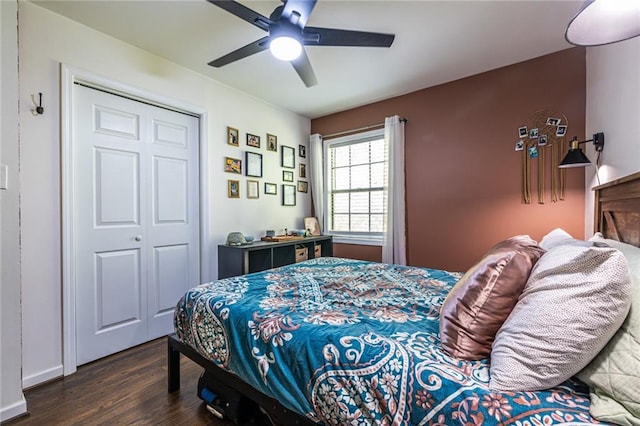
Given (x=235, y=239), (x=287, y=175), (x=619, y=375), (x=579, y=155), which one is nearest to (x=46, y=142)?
(x=235, y=239)

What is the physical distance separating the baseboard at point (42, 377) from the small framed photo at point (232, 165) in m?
2.11

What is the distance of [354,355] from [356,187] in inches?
121

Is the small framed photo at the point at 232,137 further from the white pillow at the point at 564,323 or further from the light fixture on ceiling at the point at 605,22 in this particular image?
the white pillow at the point at 564,323

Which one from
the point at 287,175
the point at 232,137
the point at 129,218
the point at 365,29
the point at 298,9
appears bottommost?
the point at 129,218

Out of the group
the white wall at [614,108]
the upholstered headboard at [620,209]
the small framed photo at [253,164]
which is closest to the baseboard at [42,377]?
the small framed photo at [253,164]

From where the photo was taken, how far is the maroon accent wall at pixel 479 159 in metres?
2.52

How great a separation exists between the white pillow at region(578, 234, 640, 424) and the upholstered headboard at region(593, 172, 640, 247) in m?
0.82

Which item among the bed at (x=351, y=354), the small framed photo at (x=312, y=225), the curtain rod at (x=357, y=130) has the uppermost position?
the curtain rod at (x=357, y=130)

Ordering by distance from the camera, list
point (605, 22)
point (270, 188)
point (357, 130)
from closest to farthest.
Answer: point (605, 22), point (270, 188), point (357, 130)

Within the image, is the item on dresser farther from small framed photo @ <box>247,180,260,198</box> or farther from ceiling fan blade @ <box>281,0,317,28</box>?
ceiling fan blade @ <box>281,0,317,28</box>

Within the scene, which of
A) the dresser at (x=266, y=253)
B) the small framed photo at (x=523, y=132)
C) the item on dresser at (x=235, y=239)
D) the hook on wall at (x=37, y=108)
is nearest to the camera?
the hook on wall at (x=37, y=108)

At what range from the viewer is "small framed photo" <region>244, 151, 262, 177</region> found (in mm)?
3377

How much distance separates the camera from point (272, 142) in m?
3.70

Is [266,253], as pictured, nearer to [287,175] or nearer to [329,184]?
[287,175]
